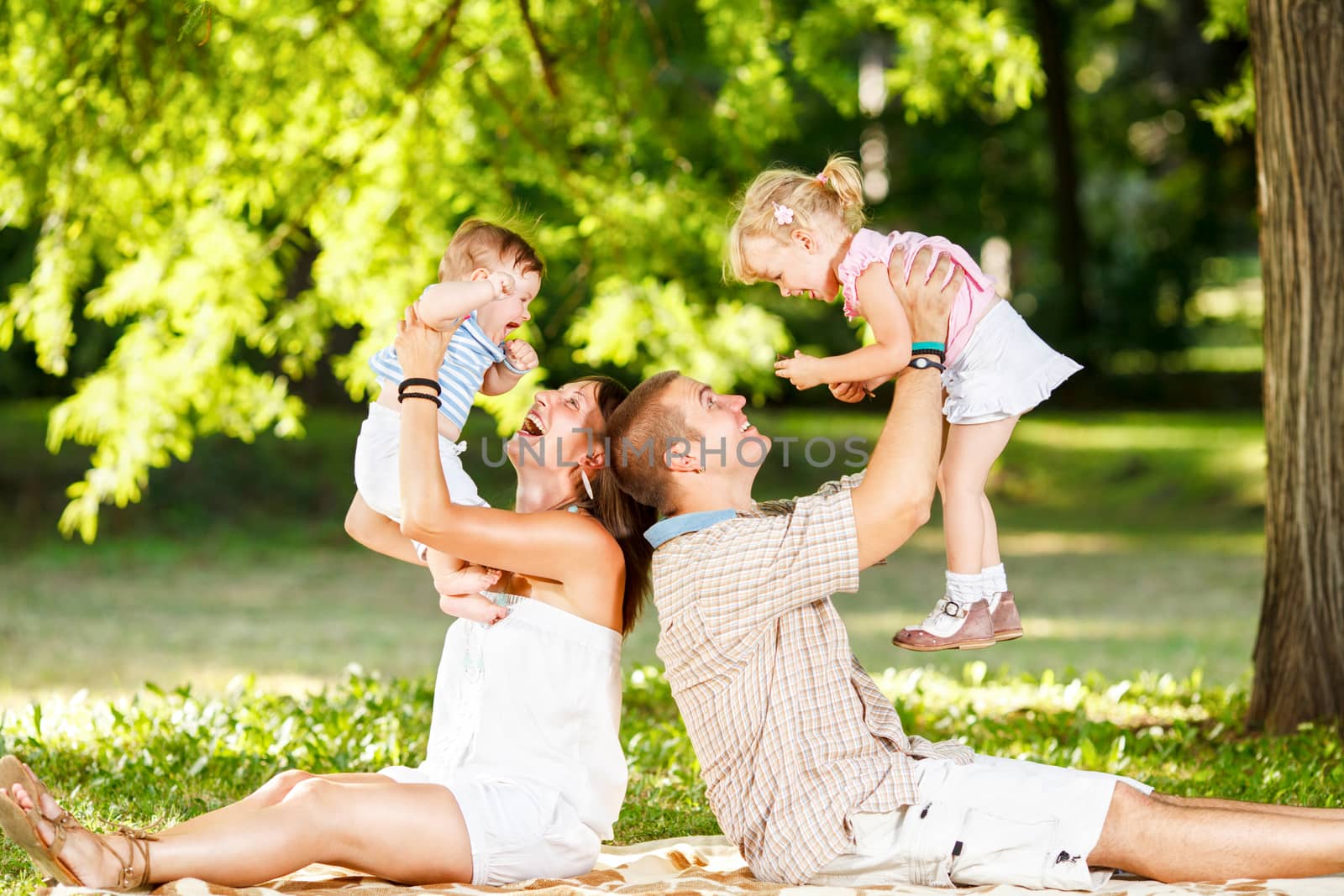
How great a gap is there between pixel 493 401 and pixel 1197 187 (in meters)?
16.9

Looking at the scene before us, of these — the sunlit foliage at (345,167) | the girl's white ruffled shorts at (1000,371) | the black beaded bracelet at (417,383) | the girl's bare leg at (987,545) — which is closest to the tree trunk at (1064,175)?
the sunlit foliage at (345,167)

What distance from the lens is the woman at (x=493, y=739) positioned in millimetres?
3008

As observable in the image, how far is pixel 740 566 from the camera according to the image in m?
3.12

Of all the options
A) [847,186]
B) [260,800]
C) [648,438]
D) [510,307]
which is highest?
[847,186]

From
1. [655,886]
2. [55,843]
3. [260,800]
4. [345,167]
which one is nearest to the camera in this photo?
[55,843]

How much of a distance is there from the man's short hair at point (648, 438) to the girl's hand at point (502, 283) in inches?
16.0

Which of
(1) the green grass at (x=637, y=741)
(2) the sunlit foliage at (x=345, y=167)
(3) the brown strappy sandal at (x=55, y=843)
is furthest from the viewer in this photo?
(2) the sunlit foliage at (x=345, y=167)

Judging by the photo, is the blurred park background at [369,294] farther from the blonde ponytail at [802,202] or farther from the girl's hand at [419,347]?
the girl's hand at [419,347]

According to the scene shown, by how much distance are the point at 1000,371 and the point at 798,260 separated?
55 centimetres

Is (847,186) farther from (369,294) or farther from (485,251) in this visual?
(369,294)

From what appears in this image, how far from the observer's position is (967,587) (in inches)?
139

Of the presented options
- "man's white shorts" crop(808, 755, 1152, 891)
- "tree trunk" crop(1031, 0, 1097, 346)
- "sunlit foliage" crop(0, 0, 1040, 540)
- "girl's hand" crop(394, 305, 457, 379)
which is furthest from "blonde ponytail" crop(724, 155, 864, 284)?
"tree trunk" crop(1031, 0, 1097, 346)

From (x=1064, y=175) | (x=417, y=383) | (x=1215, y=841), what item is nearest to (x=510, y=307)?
(x=417, y=383)

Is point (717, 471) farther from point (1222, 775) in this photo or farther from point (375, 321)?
point (375, 321)
